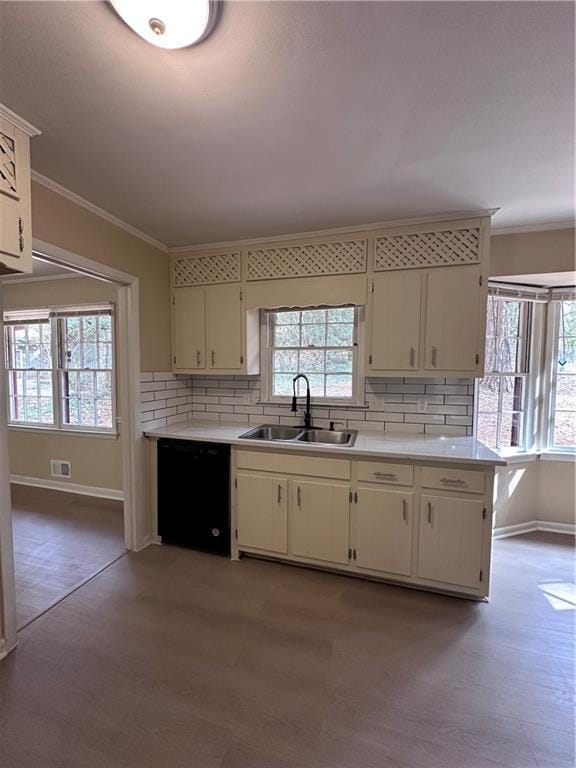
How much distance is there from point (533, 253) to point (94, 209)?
3233 millimetres

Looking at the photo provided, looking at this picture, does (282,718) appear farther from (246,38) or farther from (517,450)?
(517,450)

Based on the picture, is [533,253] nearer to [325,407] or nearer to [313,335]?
[313,335]

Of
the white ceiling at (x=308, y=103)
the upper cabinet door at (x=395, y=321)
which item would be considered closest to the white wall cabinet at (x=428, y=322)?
the upper cabinet door at (x=395, y=321)

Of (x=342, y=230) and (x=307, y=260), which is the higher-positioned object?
(x=342, y=230)

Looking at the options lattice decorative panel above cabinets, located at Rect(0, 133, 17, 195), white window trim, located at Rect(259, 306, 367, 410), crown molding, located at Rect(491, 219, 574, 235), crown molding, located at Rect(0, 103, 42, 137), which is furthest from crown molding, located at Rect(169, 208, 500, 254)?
lattice decorative panel above cabinets, located at Rect(0, 133, 17, 195)

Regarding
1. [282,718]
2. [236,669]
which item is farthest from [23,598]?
[282,718]

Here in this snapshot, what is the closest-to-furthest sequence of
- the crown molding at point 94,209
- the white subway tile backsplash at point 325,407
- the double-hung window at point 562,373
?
the crown molding at point 94,209, the white subway tile backsplash at point 325,407, the double-hung window at point 562,373

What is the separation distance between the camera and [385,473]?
2248mm

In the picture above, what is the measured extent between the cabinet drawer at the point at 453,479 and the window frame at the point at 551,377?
1.56m

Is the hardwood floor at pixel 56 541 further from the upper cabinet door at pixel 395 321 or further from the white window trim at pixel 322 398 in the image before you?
the upper cabinet door at pixel 395 321

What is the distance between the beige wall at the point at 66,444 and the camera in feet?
12.1

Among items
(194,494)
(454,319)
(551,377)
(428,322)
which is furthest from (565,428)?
(194,494)

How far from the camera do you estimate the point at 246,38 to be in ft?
3.55

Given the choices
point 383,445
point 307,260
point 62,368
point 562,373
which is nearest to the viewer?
point 383,445
